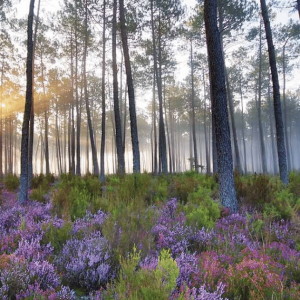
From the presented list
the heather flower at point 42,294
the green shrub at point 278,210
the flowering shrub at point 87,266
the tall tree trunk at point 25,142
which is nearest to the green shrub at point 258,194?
the green shrub at point 278,210

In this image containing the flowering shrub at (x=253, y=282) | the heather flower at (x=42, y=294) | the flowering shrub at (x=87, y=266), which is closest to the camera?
the heather flower at (x=42, y=294)

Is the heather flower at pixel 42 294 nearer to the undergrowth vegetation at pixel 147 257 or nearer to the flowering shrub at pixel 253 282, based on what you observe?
the undergrowth vegetation at pixel 147 257

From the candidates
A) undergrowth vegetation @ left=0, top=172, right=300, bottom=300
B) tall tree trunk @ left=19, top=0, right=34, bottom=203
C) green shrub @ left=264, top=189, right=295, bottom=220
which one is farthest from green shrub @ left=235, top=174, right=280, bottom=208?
tall tree trunk @ left=19, top=0, right=34, bottom=203

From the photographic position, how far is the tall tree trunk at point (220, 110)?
20.8 feet

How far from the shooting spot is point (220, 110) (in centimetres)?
652

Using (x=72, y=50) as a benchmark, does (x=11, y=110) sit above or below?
below

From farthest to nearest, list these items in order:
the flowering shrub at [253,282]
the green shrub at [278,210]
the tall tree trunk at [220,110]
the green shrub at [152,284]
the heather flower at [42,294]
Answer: the tall tree trunk at [220,110]
the green shrub at [278,210]
the flowering shrub at [253,282]
the heather flower at [42,294]
the green shrub at [152,284]

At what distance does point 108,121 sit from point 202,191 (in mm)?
34795

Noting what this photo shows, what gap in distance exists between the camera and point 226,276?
8.79 feet

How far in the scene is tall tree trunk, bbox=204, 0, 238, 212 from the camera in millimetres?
6348

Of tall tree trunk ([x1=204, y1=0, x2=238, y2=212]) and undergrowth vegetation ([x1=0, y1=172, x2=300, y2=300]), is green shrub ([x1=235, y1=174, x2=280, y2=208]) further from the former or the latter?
tall tree trunk ([x1=204, y1=0, x2=238, y2=212])

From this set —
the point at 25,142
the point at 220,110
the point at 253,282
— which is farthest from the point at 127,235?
the point at 25,142

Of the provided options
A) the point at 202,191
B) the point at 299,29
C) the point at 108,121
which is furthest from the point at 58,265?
the point at 108,121

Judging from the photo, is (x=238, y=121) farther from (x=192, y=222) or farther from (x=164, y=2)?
(x=192, y=222)
